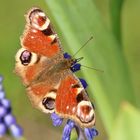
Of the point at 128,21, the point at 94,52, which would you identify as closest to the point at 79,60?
the point at 94,52

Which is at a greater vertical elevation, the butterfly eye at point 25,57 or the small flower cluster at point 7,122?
the butterfly eye at point 25,57

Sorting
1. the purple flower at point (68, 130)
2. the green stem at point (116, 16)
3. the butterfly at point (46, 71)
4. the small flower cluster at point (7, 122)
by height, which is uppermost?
the green stem at point (116, 16)

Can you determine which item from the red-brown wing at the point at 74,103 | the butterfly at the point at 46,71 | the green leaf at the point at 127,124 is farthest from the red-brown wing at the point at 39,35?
the green leaf at the point at 127,124

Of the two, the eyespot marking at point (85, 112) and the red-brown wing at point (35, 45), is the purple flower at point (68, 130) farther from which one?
the red-brown wing at point (35, 45)

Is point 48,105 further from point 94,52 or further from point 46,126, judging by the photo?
point 46,126

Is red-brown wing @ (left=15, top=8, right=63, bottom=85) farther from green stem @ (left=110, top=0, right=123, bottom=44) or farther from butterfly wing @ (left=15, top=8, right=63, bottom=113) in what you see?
green stem @ (left=110, top=0, right=123, bottom=44)

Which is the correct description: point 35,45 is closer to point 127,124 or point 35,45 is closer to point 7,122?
point 7,122

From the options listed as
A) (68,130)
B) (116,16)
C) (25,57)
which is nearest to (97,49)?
(116,16)

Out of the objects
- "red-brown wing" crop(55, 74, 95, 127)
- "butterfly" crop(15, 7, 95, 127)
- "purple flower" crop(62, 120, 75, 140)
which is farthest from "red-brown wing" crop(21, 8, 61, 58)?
"purple flower" crop(62, 120, 75, 140)
